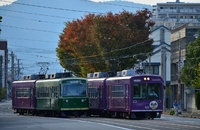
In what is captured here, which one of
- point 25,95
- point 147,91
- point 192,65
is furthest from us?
point 192,65

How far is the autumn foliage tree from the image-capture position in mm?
73375

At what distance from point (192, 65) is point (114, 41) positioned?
8.87m

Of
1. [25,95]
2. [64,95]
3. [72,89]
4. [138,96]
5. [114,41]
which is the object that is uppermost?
[114,41]

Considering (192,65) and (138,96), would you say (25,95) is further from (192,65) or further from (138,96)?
(192,65)

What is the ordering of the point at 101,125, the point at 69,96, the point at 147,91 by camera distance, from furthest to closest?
the point at 69,96, the point at 147,91, the point at 101,125

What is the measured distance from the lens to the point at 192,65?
69.7m

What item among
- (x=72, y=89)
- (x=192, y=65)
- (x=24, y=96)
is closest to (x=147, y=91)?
(x=72, y=89)

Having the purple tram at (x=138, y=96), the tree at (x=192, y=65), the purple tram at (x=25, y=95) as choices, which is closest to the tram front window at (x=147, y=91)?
the purple tram at (x=138, y=96)

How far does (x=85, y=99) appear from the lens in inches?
2101

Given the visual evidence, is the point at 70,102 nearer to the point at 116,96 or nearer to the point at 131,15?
the point at 116,96

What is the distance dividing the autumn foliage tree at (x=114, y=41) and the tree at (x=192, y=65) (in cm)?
600

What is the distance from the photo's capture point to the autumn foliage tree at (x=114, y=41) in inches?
2889

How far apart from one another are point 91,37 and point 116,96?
25555mm

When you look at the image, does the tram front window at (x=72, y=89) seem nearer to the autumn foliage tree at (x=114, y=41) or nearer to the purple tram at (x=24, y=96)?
the purple tram at (x=24, y=96)
